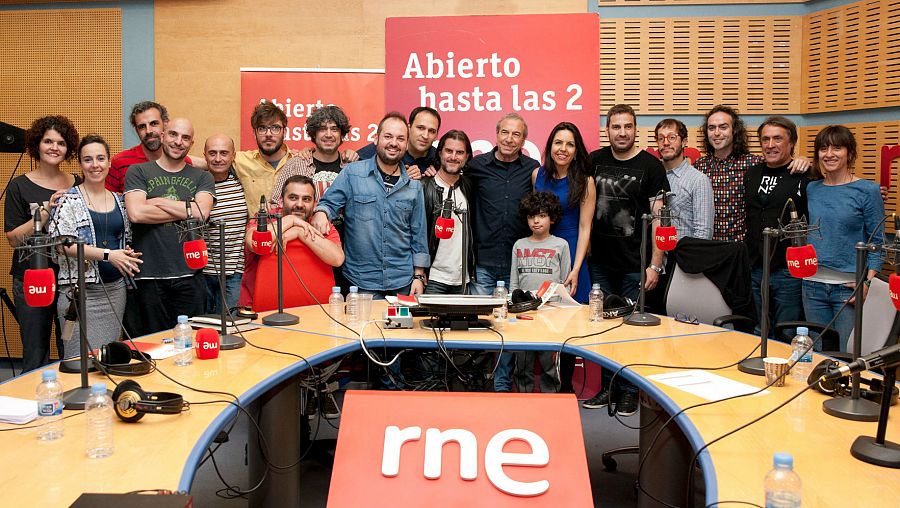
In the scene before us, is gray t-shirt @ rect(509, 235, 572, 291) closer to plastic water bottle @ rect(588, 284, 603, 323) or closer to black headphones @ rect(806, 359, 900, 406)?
plastic water bottle @ rect(588, 284, 603, 323)

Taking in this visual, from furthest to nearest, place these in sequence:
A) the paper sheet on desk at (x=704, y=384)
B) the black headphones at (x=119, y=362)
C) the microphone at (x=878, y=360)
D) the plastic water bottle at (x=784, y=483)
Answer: the black headphones at (x=119, y=362)
the paper sheet on desk at (x=704, y=384)
the microphone at (x=878, y=360)
the plastic water bottle at (x=784, y=483)

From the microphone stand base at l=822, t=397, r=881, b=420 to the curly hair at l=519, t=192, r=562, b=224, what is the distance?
228 cm

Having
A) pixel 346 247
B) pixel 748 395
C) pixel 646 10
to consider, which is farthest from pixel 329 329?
pixel 646 10

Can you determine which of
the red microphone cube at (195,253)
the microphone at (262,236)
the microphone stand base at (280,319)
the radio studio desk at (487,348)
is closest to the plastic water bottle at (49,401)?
the radio studio desk at (487,348)

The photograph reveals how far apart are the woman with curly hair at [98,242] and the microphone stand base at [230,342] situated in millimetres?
1070

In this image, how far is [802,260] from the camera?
2654mm

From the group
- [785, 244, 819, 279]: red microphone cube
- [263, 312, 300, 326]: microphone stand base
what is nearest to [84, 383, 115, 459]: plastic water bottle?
[263, 312, 300, 326]: microphone stand base

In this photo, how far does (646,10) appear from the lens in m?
5.94

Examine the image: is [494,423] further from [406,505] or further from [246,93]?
[246,93]

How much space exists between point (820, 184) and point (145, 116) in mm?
4166

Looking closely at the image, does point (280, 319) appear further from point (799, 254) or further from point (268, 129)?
point (799, 254)

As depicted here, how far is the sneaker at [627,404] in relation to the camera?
16.0 ft

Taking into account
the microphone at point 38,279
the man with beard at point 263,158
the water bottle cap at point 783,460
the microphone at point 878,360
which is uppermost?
the man with beard at point 263,158

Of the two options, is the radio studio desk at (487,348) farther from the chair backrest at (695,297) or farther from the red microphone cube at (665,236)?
the chair backrest at (695,297)
